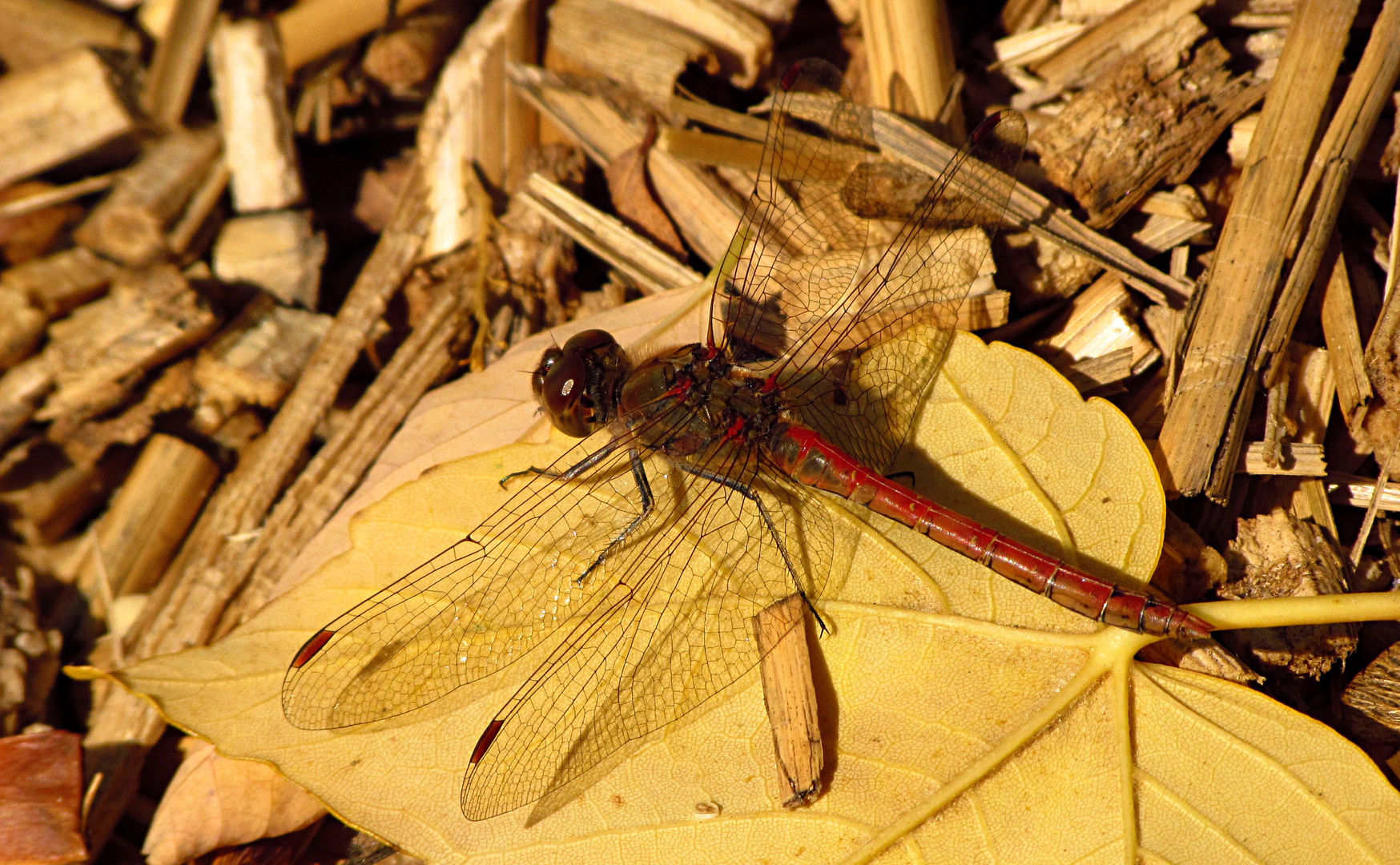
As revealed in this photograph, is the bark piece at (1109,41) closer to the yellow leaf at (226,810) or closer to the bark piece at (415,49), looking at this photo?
the bark piece at (415,49)

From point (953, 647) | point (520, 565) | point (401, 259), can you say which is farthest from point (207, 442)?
point (953, 647)

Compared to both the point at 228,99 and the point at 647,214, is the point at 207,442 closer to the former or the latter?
the point at 228,99

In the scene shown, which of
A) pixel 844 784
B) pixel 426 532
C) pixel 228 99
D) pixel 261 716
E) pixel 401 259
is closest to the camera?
pixel 844 784

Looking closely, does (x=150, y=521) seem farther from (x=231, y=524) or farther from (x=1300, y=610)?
(x=1300, y=610)

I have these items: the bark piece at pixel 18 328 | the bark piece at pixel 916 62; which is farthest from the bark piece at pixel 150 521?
the bark piece at pixel 916 62

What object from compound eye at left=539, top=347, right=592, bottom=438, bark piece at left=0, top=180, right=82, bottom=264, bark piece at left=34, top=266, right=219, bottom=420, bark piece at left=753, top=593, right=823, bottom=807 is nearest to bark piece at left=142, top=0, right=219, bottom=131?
bark piece at left=0, top=180, right=82, bottom=264

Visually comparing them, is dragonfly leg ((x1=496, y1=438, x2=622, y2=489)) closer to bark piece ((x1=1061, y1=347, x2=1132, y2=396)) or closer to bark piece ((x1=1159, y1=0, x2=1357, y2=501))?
bark piece ((x1=1061, y1=347, x2=1132, y2=396))
